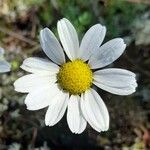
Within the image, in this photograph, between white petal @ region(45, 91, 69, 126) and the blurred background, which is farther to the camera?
the blurred background

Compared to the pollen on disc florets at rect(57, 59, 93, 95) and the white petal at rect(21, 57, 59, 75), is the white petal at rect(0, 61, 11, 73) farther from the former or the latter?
the pollen on disc florets at rect(57, 59, 93, 95)

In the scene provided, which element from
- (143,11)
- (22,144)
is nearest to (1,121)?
(22,144)

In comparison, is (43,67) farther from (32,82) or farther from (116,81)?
(116,81)

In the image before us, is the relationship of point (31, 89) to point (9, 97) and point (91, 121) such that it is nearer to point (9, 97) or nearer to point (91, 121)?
point (91, 121)

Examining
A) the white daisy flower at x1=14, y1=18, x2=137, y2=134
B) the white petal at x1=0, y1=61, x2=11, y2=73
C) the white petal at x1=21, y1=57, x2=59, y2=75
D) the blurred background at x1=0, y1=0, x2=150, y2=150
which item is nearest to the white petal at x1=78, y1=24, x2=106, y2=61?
the white daisy flower at x1=14, y1=18, x2=137, y2=134

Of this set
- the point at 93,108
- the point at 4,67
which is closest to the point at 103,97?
the point at 93,108

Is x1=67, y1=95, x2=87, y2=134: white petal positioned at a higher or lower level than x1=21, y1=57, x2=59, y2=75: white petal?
lower

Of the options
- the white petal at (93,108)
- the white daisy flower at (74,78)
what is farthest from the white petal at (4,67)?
the white petal at (93,108)

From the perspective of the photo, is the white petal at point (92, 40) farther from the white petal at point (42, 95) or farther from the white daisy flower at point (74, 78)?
the white petal at point (42, 95)
